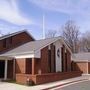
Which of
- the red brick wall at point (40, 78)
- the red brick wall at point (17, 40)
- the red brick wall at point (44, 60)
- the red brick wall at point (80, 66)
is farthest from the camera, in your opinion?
the red brick wall at point (80, 66)

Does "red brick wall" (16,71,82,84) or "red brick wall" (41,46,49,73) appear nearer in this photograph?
"red brick wall" (16,71,82,84)

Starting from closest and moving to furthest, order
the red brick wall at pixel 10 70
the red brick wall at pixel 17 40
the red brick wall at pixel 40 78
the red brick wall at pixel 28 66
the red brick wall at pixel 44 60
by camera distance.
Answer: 1. the red brick wall at pixel 40 78
2. the red brick wall at pixel 44 60
3. the red brick wall at pixel 28 66
4. the red brick wall at pixel 10 70
5. the red brick wall at pixel 17 40

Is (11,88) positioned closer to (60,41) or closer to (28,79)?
(28,79)

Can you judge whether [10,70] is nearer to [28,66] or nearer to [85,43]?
[28,66]

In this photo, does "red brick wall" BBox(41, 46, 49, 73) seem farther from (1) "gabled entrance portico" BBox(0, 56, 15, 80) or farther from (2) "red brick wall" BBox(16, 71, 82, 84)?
(1) "gabled entrance portico" BBox(0, 56, 15, 80)

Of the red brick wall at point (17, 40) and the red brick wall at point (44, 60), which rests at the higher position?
the red brick wall at point (17, 40)

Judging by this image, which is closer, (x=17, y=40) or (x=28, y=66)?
(x=28, y=66)

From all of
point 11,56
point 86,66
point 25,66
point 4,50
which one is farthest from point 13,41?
point 86,66

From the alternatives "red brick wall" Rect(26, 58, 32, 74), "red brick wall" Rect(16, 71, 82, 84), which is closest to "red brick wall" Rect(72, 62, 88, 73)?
"red brick wall" Rect(16, 71, 82, 84)

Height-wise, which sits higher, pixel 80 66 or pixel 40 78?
pixel 80 66

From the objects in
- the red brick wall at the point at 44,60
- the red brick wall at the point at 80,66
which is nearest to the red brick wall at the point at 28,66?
the red brick wall at the point at 44,60

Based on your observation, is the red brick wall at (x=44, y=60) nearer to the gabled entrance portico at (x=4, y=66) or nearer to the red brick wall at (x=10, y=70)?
the gabled entrance portico at (x=4, y=66)

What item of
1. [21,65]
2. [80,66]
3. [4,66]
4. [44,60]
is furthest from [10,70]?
[80,66]

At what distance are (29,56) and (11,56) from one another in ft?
11.9
